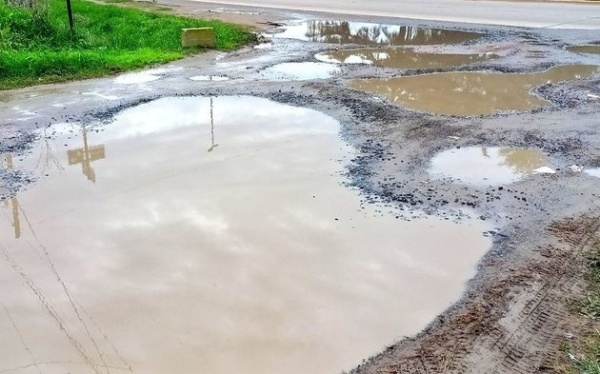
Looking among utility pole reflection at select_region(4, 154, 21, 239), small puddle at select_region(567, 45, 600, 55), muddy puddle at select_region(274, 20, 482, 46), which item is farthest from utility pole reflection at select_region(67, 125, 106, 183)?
small puddle at select_region(567, 45, 600, 55)

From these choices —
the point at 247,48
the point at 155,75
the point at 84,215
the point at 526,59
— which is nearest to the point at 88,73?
the point at 155,75

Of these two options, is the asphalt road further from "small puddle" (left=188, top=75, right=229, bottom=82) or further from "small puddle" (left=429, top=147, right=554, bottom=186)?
"small puddle" (left=429, top=147, right=554, bottom=186)

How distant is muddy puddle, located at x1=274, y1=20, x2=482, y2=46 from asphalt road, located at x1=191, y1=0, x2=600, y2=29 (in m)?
2.17

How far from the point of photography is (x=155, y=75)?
13.7m

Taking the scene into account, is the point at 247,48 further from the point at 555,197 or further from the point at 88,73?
the point at 555,197

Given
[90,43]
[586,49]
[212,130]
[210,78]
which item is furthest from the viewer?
[90,43]

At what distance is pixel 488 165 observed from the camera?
8.05 meters

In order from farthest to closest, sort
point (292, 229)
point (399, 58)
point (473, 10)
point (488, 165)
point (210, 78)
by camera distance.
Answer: point (473, 10) < point (399, 58) < point (210, 78) < point (488, 165) < point (292, 229)

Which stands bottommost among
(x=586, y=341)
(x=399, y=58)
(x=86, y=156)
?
(x=586, y=341)

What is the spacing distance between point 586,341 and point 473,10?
65.1 ft

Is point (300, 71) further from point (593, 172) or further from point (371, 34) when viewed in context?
point (593, 172)

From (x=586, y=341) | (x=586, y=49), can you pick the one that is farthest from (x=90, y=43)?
(x=586, y=341)

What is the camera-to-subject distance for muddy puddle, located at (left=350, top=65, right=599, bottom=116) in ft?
34.4

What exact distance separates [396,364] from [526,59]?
1126 centimetres
